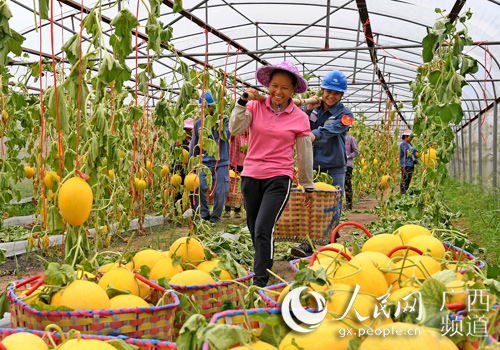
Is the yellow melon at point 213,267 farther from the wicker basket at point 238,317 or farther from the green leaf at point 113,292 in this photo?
the wicker basket at point 238,317

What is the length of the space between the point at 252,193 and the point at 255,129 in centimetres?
42

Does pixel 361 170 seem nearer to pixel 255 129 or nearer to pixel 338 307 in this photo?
pixel 255 129

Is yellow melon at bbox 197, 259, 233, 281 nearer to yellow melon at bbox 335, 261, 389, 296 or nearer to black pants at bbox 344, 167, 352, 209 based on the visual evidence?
yellow melon at bbox 335, 261, 389, 296

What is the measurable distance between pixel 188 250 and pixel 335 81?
2.40m

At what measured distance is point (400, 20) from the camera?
8.01 metres

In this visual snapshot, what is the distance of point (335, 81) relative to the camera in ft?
12.9

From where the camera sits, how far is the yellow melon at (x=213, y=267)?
2.04 meters

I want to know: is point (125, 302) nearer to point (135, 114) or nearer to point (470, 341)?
point (470, 341)

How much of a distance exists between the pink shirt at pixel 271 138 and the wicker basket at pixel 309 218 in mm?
689

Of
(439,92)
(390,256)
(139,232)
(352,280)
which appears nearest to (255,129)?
(439,92)

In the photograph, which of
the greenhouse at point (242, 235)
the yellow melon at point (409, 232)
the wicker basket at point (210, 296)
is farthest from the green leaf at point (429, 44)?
the wicker basket at point (210, 296)

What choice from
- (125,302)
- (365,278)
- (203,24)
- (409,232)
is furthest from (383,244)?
(203,24)

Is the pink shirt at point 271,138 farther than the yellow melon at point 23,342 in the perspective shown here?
Yes

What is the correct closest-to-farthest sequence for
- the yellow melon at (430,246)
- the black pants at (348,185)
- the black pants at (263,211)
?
the yellow melon at (430,246) → the black pants at (263,211) → the black pants at (348,185)
